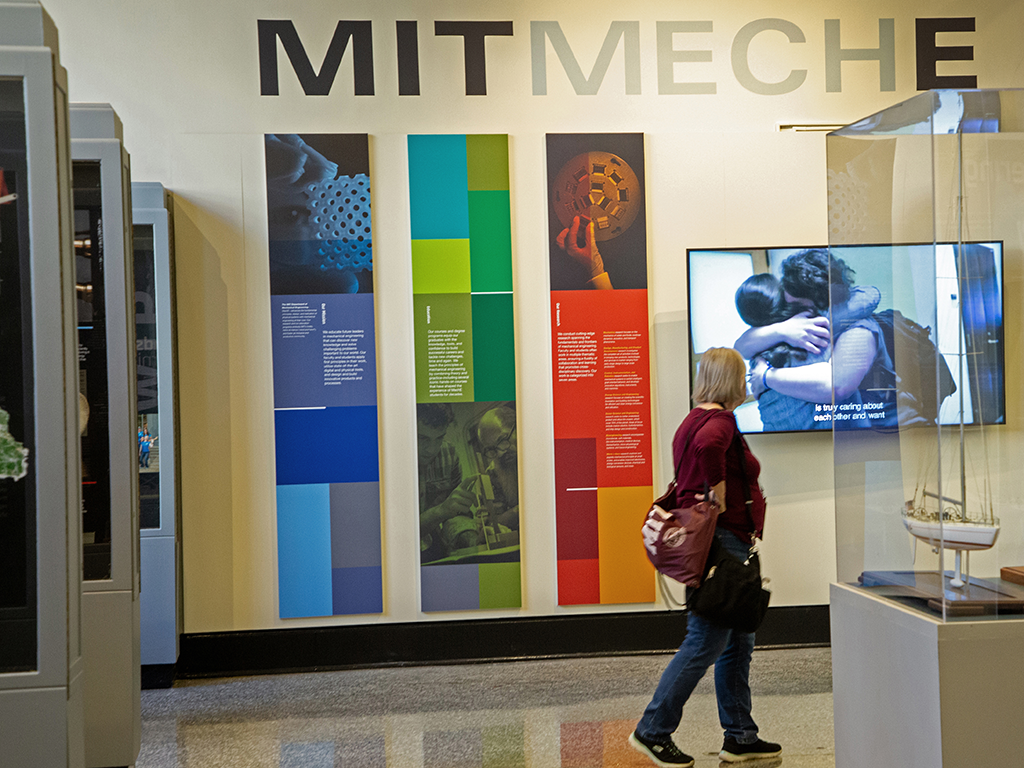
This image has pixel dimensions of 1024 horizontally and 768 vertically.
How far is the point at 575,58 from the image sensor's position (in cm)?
470

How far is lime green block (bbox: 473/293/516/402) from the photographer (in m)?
4.59

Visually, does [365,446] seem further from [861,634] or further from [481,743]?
[861,634]

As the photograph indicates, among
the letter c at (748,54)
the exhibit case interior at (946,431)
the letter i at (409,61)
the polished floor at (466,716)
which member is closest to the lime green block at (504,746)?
the polished floor at (466,716)

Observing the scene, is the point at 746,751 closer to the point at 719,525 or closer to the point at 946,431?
the point at 719,525

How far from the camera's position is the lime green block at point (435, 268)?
457cm

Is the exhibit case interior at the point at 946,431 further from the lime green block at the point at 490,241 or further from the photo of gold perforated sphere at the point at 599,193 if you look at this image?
the lime green block at the point at 490,241

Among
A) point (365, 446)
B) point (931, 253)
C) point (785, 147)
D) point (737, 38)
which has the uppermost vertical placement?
point (737, 38)

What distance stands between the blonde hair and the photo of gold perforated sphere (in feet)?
5.54

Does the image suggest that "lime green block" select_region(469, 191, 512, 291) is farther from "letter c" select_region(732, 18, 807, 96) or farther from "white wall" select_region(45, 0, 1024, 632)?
"letter c" select_region(732, 18, 807, 96)

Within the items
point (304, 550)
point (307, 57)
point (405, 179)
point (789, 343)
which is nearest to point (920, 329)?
point (789, 343)

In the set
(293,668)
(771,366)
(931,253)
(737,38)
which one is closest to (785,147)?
(737,38)

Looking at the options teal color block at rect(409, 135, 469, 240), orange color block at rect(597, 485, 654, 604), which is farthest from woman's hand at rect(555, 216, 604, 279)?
orange color block at rect(597, 485, 654, 604)

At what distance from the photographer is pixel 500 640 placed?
4578 mm

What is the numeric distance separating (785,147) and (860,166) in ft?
7.94
